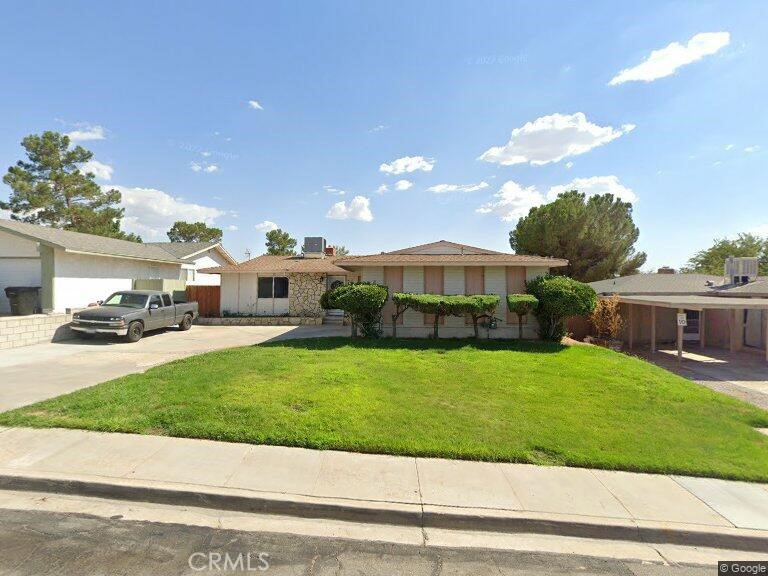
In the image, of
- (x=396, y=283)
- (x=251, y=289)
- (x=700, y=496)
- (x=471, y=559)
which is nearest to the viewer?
(x=471, y=559)

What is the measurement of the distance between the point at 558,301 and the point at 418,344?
4696 mm

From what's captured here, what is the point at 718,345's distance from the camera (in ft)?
48.9

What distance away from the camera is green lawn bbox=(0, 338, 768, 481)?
14.5 feet

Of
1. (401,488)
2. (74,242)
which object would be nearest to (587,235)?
(401,488)

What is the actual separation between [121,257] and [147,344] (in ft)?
22.1

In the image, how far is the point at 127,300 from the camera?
1254cm

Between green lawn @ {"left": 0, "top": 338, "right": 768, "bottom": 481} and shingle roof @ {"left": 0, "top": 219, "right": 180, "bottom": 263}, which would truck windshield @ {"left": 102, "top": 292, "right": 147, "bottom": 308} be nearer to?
shingle roof @ {"left": 0, "top": 219, "right": 180, "bottom": 263}

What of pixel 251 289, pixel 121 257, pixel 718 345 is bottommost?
pixel 718 345

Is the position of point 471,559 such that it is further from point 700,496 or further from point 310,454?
point 700,496

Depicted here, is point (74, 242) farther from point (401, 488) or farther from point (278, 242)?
point (278, 242)

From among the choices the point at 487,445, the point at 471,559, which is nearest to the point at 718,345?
the point at 487,445

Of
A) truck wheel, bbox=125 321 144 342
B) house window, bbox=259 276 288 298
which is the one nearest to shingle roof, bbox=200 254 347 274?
house window, bbox=259 276 288 298

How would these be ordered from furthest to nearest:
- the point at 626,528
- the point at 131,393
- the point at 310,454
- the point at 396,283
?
the point at 396,283 < the point at 131,393 < the point at 310,454 < the point at 626,528

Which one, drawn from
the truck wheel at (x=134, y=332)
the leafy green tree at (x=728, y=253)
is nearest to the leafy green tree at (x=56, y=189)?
the truck wheel at (x=134, y=332)
